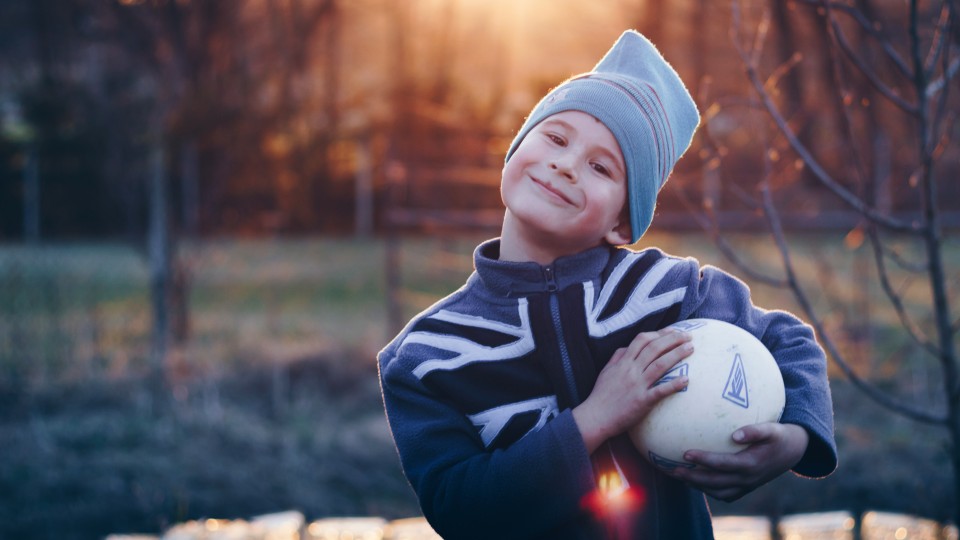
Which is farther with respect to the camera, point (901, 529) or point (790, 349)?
point (901, 529)

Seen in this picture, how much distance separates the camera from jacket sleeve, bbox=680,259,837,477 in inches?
87.9

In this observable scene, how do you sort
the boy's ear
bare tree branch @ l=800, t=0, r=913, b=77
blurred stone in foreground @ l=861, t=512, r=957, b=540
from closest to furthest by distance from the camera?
the boy's ear
bare tree branch @ l=800, t=0, r=913, b=77
blurred stone in foreground @ l=861, t=512, r=957, b=540

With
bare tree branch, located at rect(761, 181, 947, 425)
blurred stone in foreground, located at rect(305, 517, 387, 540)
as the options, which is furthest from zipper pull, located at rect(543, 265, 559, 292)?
blurred stone in foreground, located at rect(305, 517, 387, 540)

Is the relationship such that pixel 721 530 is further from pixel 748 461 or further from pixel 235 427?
pixel 235 427

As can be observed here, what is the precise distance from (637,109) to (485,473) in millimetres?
867

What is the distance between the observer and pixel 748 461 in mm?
2129

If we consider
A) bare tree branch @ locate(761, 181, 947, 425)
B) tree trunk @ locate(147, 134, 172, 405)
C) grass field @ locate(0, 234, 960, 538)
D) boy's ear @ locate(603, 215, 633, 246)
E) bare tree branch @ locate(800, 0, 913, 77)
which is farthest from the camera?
tree trunk @ locate(147, 134, 172, 405)

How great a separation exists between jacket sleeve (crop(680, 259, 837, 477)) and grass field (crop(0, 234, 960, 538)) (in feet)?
5.35

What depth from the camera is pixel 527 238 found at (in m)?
2.30

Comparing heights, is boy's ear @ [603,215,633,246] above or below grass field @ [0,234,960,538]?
above

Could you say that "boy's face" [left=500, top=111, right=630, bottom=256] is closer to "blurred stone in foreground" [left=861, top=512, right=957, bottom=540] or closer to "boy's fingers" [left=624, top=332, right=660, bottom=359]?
"boy's fingers" [left=624, top=332, right=660, bottom=359]

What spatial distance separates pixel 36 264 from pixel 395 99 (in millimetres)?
5101

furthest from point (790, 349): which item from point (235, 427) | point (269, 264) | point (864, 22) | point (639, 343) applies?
point (269, 264)

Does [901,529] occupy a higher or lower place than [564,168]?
lower
